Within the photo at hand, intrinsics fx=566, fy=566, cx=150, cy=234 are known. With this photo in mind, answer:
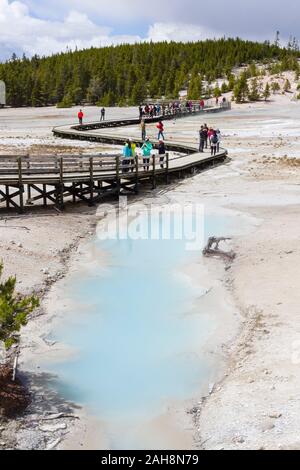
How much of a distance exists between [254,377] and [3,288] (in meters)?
3.94

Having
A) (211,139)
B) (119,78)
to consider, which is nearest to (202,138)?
(211,139)

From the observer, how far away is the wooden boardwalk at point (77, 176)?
19.3 metres

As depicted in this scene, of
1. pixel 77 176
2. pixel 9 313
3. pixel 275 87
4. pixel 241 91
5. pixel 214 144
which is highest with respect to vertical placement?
pixel 275 87

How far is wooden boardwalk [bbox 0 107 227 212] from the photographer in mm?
19312

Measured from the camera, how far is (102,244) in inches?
637

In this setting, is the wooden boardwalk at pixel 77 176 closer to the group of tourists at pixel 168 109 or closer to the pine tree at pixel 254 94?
the group of tourists at pixel 168 109

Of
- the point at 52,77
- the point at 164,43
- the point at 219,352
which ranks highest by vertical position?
the point at 164,43

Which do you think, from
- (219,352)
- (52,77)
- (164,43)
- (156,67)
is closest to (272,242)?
(219,352)

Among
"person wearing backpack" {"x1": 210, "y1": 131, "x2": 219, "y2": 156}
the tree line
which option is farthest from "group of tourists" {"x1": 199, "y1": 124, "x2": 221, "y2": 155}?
the tree line

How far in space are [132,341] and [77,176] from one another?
38.2 ft

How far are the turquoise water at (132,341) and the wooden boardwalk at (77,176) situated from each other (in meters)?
6.14

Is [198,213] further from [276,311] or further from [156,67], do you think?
[156,67]

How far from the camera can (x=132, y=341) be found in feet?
32.9

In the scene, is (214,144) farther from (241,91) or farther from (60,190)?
(241,91)
